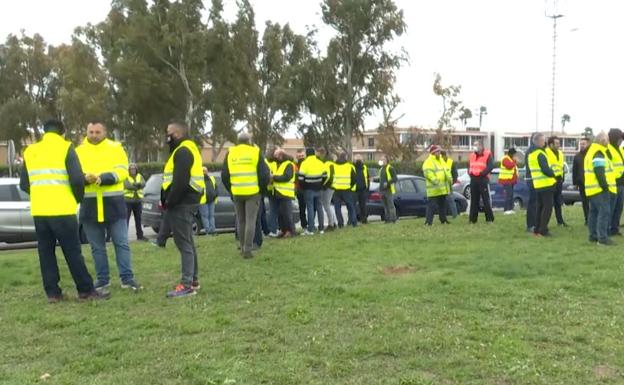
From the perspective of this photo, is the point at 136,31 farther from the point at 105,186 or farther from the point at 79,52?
the point at 105,186

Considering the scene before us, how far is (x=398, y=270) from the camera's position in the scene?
8461 millimetres

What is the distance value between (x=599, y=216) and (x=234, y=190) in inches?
215

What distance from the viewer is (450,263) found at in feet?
28.8

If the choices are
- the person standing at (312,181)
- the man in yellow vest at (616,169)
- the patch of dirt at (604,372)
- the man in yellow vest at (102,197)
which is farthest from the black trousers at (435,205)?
the patch of dirt at (604,372)

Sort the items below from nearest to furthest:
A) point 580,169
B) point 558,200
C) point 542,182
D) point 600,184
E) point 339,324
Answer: point 339,324
point 600,184
point 542,182
point 580,169
point 558,200

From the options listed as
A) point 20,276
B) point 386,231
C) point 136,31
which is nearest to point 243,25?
point 136,31

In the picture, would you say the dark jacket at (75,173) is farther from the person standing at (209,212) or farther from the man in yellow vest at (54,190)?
the person standing at (209,212)

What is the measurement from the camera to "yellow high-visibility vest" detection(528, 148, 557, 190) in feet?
36.2

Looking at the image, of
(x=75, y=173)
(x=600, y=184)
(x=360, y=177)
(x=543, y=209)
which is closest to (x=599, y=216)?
(x=600, y=184)

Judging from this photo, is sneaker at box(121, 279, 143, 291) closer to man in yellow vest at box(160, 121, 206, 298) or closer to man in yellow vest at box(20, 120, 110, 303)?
man in yellow vest at box(160, 121, 206, 298)

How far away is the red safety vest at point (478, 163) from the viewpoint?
13391 mm

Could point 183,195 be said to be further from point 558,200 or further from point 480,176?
point 558,200

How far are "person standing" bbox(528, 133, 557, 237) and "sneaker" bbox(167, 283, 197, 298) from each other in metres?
6.52

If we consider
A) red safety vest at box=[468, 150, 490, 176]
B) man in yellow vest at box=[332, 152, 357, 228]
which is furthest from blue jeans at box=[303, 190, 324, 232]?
red safety vest at box=[468, 150, 490, 176]
